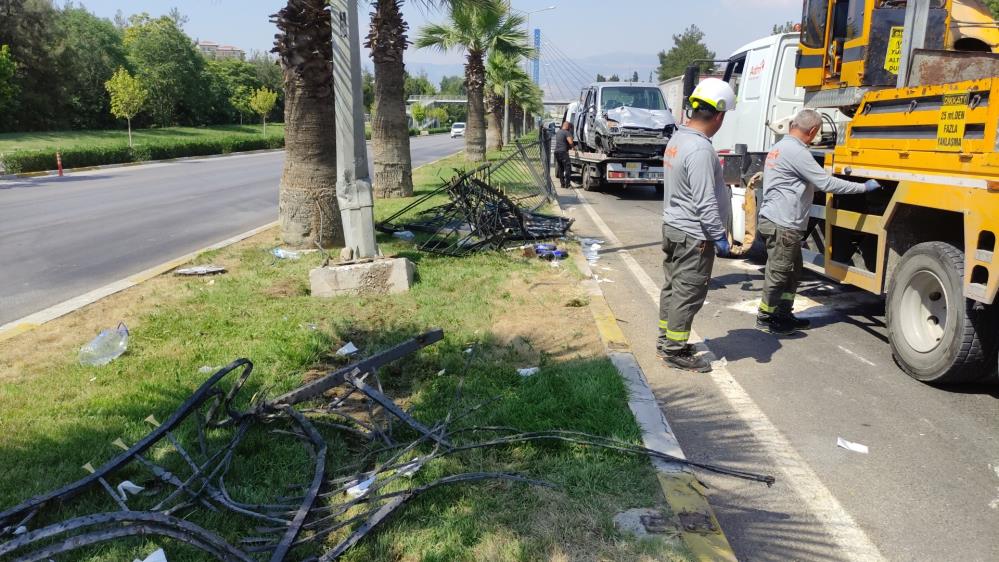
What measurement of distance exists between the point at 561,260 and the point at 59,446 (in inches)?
238

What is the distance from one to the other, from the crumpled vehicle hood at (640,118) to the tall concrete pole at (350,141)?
8666mm

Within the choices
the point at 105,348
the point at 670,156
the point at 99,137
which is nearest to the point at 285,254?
the point at 105,348

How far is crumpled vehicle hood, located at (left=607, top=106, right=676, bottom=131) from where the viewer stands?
15.2m

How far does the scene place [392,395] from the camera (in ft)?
15.2

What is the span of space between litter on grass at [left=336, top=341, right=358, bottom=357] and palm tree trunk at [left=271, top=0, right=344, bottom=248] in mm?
3798

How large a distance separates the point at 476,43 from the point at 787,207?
23932 millimetres

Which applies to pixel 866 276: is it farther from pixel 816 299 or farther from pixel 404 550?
pixel 404 550

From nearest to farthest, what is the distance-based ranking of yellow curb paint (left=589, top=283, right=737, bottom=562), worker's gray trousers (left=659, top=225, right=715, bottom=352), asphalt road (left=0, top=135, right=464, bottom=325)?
yellow curb paint (left=589, top=283, right=737, bottom=562), worker's gray trousers (left=659, top=225, right=715, bottom=352), asphalt road (left=0, top=135, right=464, bottom=325)

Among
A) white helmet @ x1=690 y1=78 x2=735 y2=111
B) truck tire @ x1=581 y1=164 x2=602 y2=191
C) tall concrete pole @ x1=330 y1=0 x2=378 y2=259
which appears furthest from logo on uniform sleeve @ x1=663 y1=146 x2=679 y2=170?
truck tire @ x1=581 y1=164 x2=602 y2=191

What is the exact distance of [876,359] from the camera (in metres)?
5.41

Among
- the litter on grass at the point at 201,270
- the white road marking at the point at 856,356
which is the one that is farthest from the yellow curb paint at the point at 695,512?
the litter on grass at the point at 201,270

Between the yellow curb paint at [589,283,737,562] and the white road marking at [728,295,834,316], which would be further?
the white road marking at [728,295,834,316]

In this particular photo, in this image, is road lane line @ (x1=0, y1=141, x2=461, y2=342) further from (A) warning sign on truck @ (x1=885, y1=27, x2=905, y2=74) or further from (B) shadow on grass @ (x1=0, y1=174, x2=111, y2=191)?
(B) shadow on grass @ (x1=0, y1=174, x2=111, y2=191)

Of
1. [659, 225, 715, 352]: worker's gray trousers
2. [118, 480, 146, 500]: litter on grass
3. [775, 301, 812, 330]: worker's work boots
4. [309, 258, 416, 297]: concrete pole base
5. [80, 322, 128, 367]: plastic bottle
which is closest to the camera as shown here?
[118, 480, 146, 500]: litter on grass
